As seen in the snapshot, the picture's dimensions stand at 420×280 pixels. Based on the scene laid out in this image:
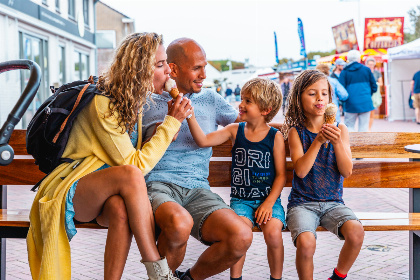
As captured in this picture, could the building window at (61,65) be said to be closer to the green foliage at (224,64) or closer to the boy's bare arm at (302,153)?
the boy's bare arm at (302,153)

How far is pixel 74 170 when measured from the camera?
2941 mm

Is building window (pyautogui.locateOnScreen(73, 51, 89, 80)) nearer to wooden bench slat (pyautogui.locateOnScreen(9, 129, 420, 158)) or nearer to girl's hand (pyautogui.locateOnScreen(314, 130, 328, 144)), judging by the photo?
wooden bench slat (pyautogui.locateOnScreen(9, 129, 420, 158))

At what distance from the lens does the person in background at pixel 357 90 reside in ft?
31.6

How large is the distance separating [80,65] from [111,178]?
2360 cm

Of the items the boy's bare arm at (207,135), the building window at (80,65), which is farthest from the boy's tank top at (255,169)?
the building window at (80,65)

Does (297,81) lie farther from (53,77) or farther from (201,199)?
(53,77)

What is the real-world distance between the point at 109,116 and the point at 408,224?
1831mm

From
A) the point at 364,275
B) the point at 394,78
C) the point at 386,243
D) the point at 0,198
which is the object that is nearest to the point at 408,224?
the point at 364,275

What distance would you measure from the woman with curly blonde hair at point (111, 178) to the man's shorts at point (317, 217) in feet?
2.74

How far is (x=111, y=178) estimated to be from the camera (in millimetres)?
2785

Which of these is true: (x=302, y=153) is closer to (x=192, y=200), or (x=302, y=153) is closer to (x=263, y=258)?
(x=192, y=200)

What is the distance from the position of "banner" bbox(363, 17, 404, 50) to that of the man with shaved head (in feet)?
86.5

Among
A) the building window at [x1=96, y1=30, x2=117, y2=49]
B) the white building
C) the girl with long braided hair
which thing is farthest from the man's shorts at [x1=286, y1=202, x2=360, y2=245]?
the building window at [x1=96, y1=30, x2=117, y2=49]

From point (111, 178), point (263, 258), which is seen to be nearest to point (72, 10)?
point (263, 258)
